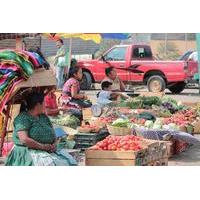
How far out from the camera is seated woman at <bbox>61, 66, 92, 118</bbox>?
10664 mm

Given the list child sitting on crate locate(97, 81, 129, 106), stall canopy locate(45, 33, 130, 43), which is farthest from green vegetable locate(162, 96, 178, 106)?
stall canopy locate(45, 33, 130, 43)

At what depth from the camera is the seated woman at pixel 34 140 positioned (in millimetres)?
9094

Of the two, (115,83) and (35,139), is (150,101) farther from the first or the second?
(35,139)

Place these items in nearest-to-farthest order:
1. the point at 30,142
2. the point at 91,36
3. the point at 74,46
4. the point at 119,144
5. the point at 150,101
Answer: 1. the point at 30,142
2. the point at 119,144
3. the point at 91,36
4. the point at 74,46
5. the point at 150,101

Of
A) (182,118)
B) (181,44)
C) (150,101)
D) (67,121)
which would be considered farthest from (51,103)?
(182,118)

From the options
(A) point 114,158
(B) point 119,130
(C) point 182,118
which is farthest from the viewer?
(C) point 182,118

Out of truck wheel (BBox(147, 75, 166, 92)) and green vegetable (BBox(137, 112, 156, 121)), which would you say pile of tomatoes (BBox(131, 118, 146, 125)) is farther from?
truck wheel (BBox(147, 75, 166, 92))

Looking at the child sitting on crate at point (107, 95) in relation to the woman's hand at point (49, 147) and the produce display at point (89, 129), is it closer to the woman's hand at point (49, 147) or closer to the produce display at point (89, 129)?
the produce display at point (89, 129)

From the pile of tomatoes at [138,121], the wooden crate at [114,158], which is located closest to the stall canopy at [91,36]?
the pile of tomatoes at [138,121]

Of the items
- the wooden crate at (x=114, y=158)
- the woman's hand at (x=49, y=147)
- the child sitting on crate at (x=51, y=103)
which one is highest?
the child sitting on crate at (x=51, y=103)

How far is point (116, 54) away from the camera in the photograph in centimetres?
1053

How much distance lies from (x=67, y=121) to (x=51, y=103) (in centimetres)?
49

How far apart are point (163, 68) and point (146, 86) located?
1.17 feet
